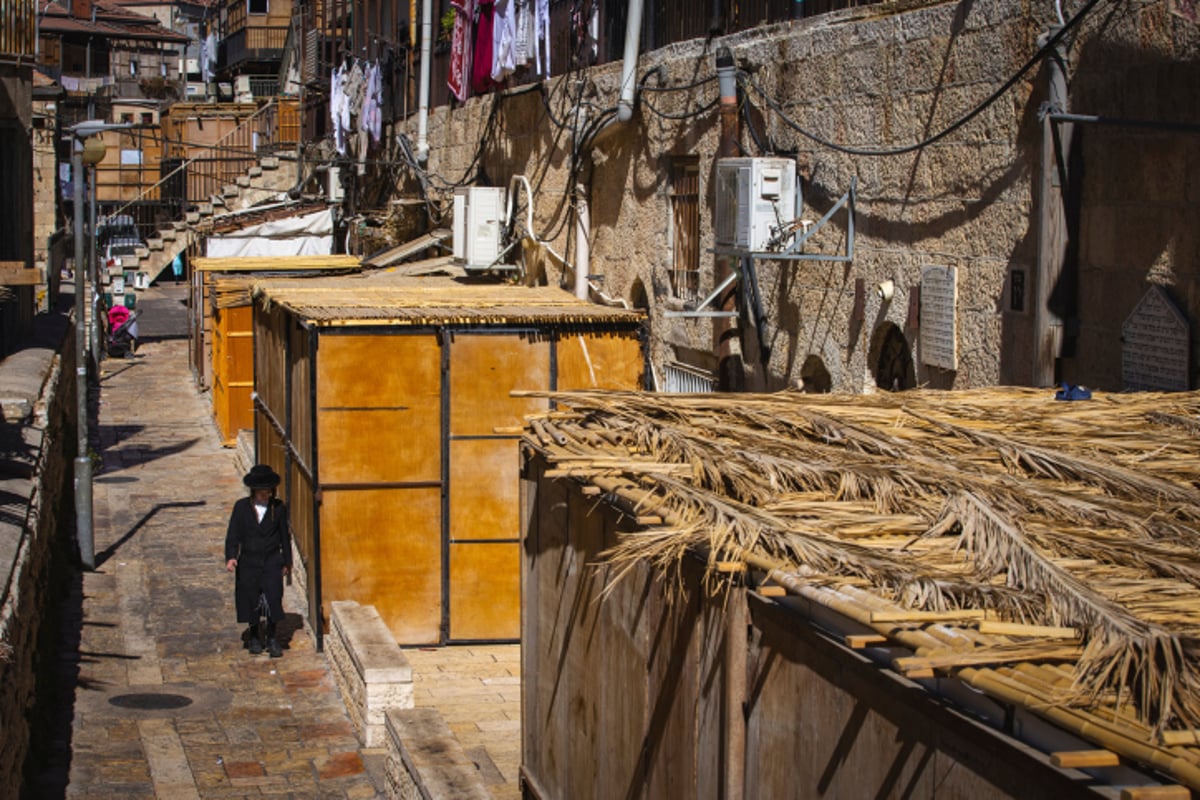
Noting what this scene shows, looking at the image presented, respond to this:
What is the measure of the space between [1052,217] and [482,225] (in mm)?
10706

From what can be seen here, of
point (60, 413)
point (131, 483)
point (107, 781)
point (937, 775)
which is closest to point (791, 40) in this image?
point (107, 781)

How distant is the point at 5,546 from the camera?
337 inches

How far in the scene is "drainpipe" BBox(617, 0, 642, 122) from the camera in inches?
536

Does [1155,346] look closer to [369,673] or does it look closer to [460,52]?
[369,673]

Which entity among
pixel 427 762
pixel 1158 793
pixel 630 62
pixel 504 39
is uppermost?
pixel 504 39

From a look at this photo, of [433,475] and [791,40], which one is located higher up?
[791,40]

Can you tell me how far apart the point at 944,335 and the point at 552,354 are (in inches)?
158

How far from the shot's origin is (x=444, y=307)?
1252 centimetres

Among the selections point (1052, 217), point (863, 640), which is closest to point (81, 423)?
point (1052, 217)

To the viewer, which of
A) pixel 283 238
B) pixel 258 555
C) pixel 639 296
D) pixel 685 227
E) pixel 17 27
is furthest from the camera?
pixel 283 238

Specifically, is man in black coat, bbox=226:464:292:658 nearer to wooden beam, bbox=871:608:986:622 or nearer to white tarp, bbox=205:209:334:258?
wooden beam, bbox=871:608:986:622

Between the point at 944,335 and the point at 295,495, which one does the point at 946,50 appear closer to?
the point at 944,335

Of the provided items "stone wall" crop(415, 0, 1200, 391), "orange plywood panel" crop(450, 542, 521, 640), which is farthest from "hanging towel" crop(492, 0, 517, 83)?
"orange plywood panel" crop(450, 542, 521, 640)

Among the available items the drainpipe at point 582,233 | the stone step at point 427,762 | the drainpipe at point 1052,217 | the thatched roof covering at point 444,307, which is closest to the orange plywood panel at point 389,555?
the thatched roof covering at point 444,307
